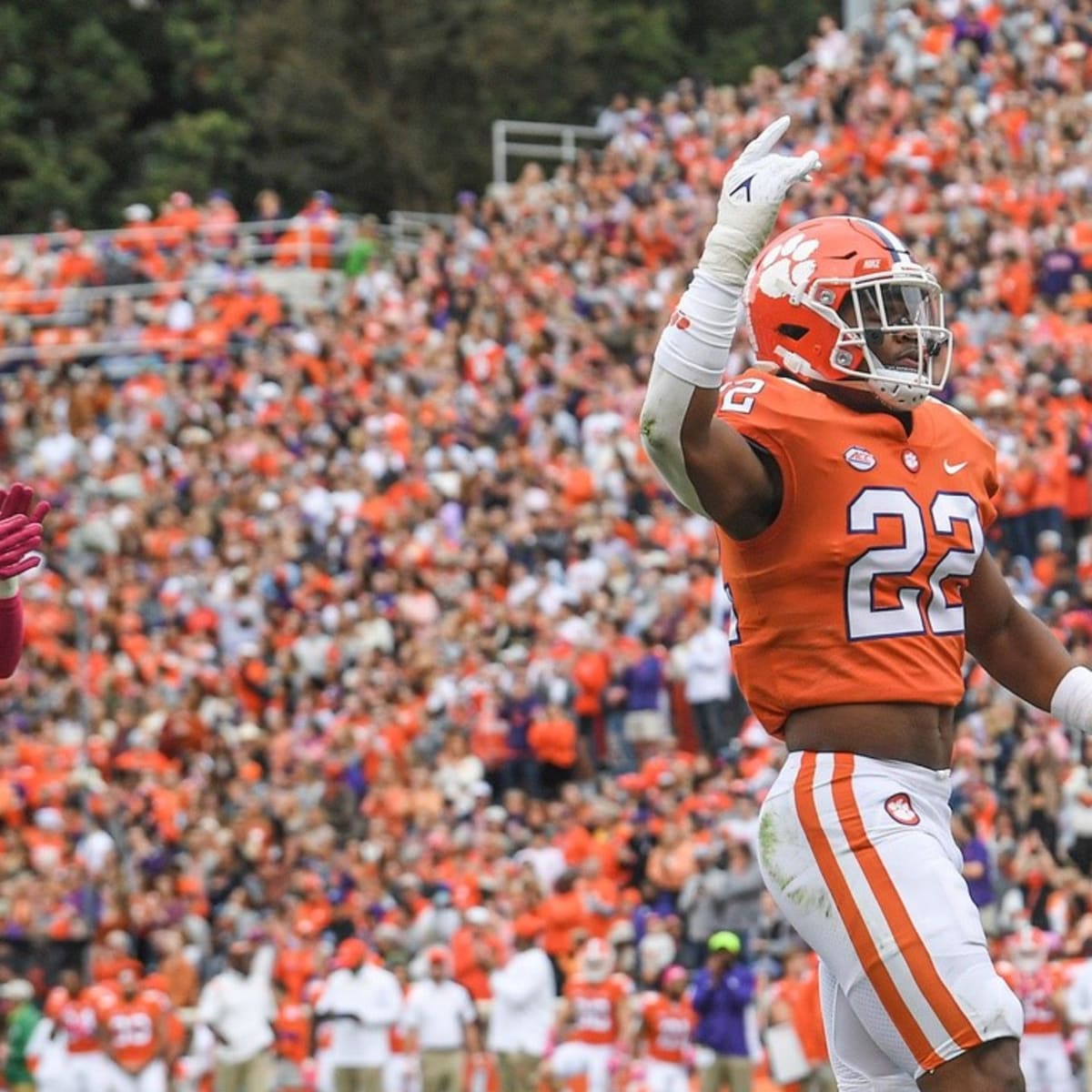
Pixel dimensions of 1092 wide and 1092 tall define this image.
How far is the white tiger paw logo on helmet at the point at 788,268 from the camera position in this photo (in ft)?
16.3

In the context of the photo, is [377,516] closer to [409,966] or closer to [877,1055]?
[409,966]

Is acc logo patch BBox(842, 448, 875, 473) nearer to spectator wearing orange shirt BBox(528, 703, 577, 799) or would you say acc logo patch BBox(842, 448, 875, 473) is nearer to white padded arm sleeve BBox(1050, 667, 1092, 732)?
white padded arm sleeve BBox(1050, 667, 1092, 732)

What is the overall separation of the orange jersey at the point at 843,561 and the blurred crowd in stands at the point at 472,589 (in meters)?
7.89

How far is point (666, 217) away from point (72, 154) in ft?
51.7

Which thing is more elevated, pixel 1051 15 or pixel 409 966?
pixel 1051 15

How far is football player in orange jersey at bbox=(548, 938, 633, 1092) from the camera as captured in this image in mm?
14102

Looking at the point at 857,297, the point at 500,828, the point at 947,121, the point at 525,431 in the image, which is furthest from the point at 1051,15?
the point at 857,297

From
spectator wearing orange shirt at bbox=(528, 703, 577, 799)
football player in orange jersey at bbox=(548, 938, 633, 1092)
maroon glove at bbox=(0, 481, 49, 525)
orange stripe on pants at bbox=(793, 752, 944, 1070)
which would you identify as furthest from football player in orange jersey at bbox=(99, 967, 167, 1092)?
orange stripe on pants at bbox=(793, 752, 944, 1070)

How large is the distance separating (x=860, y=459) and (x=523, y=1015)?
10.2 metres

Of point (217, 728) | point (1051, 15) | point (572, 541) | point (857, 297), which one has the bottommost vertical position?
point (217, 728)

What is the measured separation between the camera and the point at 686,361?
15.1ft

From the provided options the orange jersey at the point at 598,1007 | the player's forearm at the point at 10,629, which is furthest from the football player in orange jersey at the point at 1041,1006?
the player's forearm at the point at 10,629

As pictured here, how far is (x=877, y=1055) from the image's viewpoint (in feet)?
16.4

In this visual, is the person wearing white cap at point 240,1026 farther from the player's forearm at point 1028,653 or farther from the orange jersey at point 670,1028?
the player's forearm at point 1028,653
